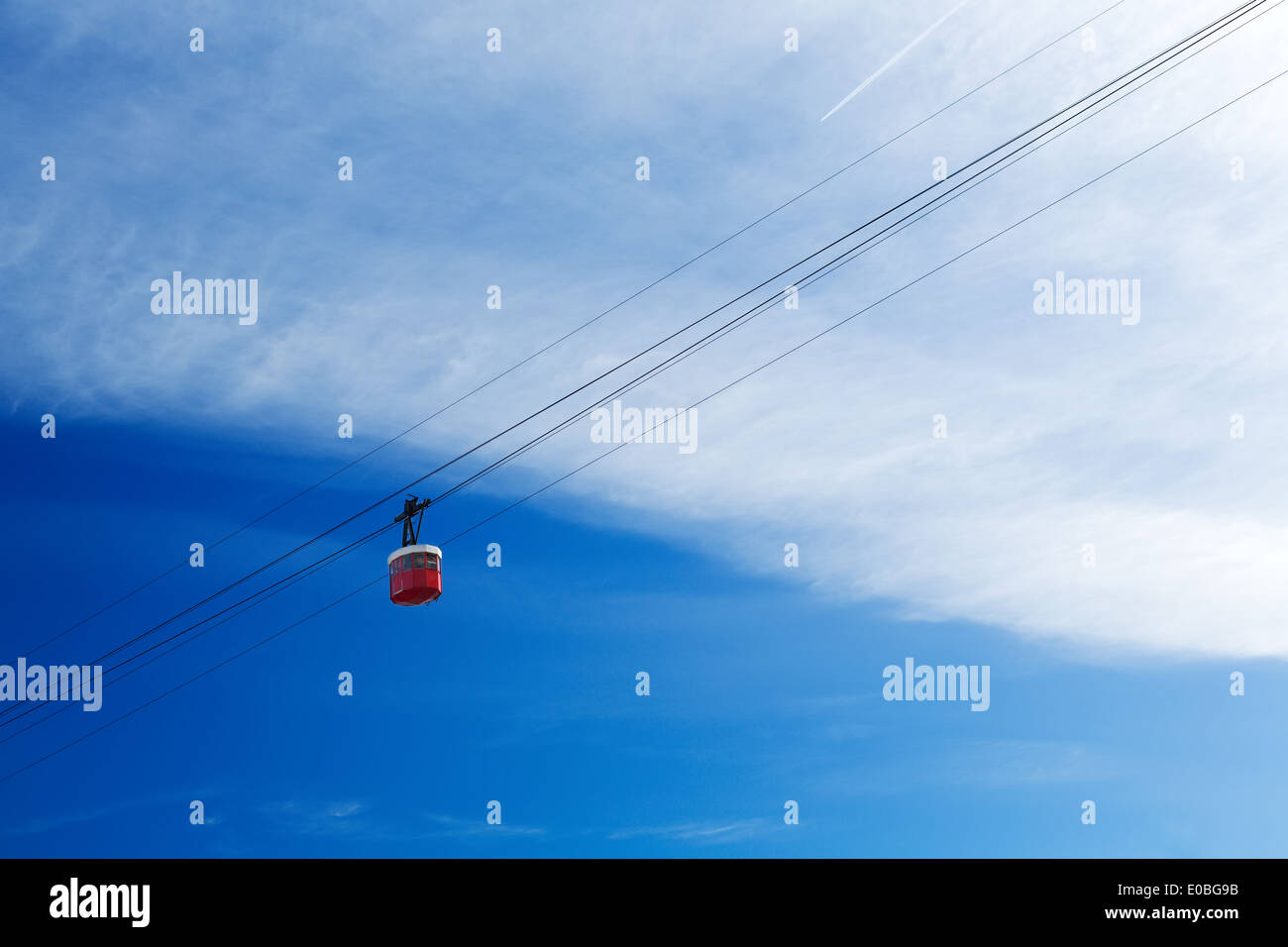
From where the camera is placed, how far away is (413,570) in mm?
28750

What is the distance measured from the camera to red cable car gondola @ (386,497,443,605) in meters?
28.8

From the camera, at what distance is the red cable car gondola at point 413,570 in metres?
28.8
